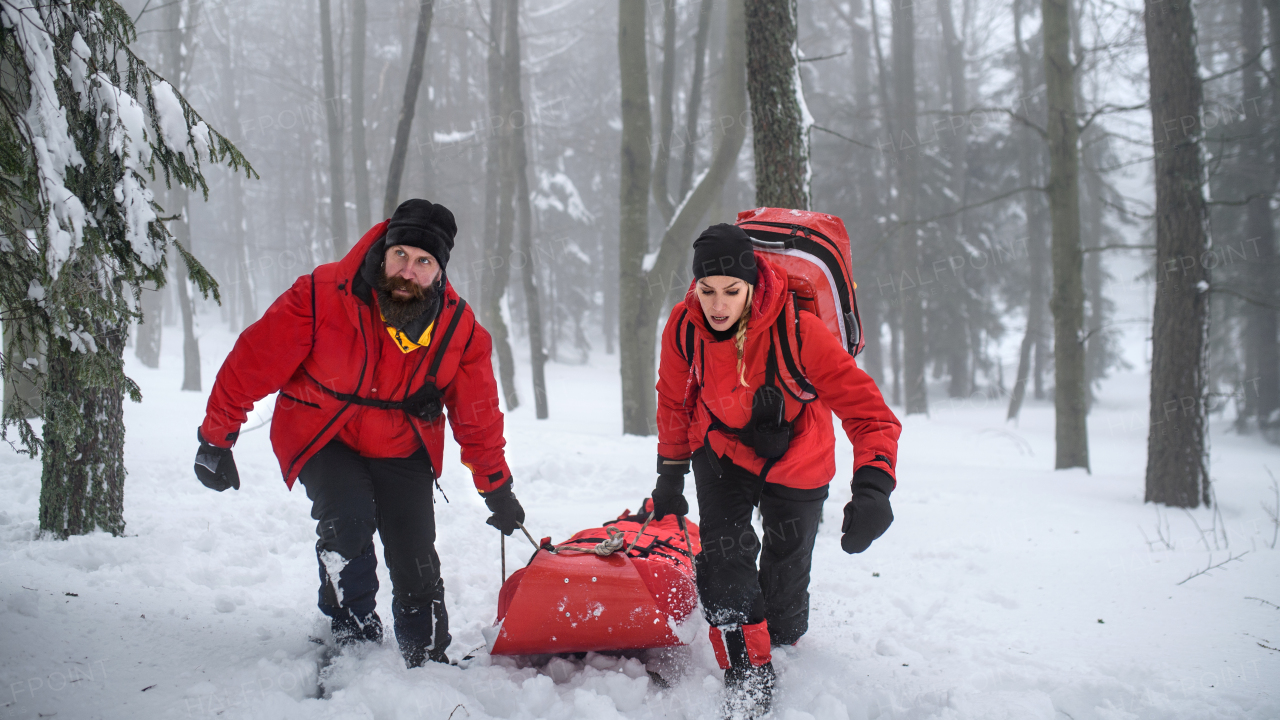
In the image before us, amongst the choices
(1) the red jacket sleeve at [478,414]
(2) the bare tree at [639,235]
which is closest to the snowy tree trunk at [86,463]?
(1) the red jacket sleeve at [478,414]

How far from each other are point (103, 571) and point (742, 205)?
2046 centimetres

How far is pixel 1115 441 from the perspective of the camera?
14.9m

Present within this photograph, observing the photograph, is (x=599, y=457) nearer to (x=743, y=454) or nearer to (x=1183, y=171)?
(x=743, y=454)

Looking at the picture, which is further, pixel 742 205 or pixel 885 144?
pixel 742 205

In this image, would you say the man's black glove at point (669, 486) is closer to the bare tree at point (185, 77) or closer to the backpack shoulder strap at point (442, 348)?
the backpack shoulder strap at point (442, 348)

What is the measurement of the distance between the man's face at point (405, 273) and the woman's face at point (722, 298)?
3.66 feet

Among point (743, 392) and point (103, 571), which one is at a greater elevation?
point (743, 392)

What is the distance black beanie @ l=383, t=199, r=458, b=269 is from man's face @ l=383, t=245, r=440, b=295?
0.03m

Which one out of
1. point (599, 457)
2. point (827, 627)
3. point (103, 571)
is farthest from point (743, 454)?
point (599, 457)

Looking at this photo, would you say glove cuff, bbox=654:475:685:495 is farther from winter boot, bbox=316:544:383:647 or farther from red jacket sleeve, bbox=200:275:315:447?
red jacket sleeve, bbox=200:275:315:447

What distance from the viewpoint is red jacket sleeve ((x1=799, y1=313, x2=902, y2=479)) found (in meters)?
2.54

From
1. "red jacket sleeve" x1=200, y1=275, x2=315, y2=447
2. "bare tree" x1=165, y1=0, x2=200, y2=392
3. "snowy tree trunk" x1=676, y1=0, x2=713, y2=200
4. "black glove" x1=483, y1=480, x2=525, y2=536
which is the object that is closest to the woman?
"black glove" x1=483, y1=480, x2=525, y2=536

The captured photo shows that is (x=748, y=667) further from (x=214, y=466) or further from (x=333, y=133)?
(x=333, y=133)

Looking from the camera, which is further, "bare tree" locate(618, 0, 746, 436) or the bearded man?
"bare tree" locate(618, 0, 746, 436)
